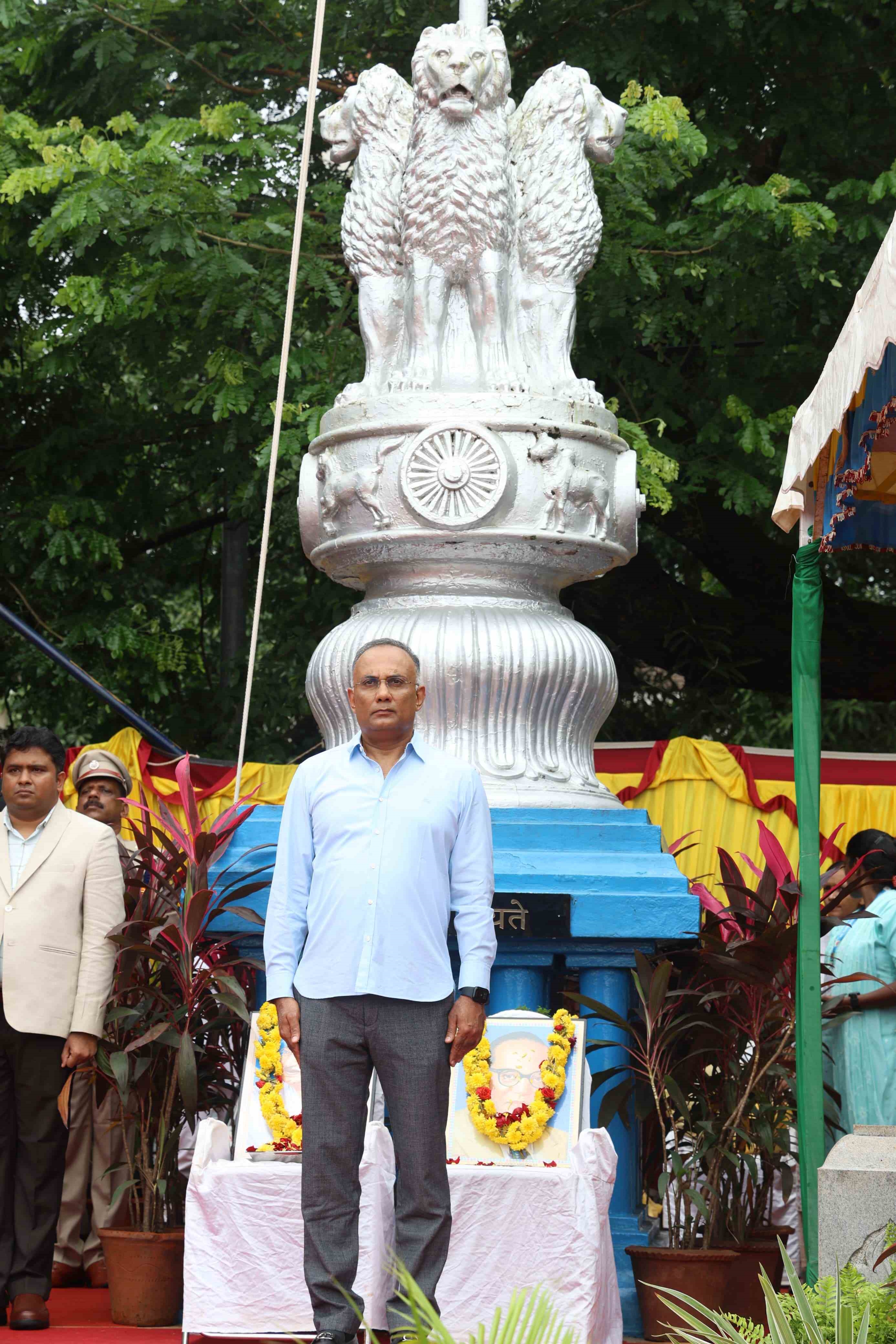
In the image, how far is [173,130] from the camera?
30.3ft

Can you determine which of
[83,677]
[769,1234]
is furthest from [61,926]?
[83,677]

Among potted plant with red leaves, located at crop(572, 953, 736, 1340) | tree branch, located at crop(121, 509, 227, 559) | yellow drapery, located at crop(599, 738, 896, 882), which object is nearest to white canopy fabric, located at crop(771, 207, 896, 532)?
potted plant with red leaves, located at crop(572, 953, 736, 1340)

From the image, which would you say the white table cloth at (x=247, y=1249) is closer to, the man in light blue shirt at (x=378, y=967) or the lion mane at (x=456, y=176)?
the man in light blue shirt at (x=378, y=967)

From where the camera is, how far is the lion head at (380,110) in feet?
21.8

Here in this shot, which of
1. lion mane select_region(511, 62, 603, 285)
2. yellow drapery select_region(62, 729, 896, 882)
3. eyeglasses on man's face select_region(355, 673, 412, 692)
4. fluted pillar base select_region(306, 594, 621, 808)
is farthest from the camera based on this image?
yellow drapery select_region(62, 729, 896, 882)

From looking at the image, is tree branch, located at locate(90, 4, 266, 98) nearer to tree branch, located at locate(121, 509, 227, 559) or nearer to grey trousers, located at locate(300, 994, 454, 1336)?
tree branch, located at locate(121, 509, 227, 559)

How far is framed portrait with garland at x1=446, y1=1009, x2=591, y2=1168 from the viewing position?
4898 mm

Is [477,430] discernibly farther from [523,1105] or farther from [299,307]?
[299,307]

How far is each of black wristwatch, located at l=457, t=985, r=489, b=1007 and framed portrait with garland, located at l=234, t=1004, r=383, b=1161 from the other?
911 mm

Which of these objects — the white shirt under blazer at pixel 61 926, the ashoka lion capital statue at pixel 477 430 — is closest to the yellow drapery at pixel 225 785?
the ashoka lion capital statue at pixel 477 430

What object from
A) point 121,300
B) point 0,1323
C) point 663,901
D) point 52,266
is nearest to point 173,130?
point 121,300

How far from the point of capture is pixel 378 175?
6.61m

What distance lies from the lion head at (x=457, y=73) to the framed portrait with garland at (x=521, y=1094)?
10.7 feet

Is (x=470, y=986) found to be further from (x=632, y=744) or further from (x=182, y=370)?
(x=632, y=744)
